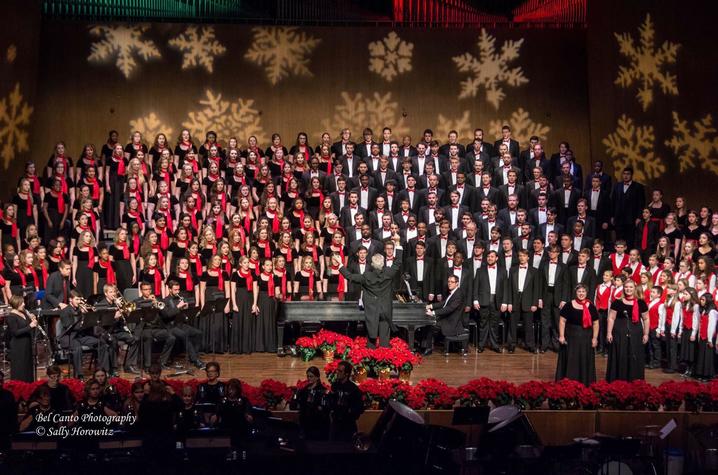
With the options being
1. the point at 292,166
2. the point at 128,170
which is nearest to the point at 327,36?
the point at 292,166

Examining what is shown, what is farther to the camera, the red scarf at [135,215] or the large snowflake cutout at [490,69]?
the large snowflake cutout at [490,69]

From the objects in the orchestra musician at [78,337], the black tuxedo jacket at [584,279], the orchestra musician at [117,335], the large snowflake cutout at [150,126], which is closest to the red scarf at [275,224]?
the orchestra musician at [117,335]

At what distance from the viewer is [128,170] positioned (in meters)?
13.6

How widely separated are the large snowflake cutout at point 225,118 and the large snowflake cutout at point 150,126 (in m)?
0.32

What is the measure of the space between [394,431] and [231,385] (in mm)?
1348

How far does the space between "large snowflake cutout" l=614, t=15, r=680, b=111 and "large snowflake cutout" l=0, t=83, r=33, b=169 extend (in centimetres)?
898

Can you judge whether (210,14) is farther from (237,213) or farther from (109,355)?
(109,355)

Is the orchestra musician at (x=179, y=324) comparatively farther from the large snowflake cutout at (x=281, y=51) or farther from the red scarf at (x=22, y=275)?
the large snowflake cutout at (x=281, y=51)

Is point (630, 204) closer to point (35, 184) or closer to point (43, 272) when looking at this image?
point (43, 272)

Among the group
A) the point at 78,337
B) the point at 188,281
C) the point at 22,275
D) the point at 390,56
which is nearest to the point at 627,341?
the point at 188,281

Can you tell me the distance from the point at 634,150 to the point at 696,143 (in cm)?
103

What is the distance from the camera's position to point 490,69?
54.8 ft

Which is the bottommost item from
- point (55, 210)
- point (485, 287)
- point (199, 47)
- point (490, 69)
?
point (485, 287)

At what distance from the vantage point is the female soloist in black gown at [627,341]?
990 centimetres
